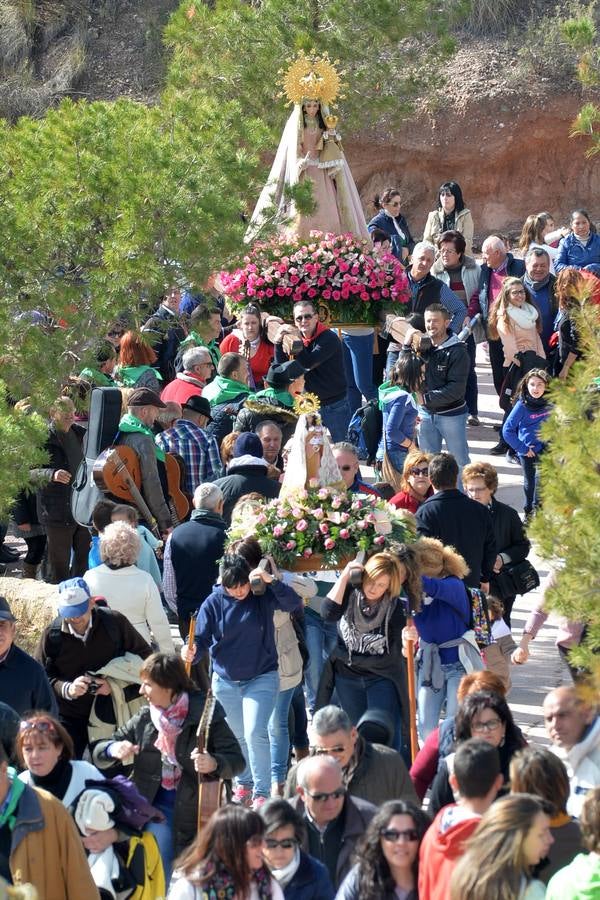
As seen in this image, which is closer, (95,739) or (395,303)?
(95,739)

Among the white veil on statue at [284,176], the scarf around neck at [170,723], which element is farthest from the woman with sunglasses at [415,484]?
the white veil on statue at [284,176]

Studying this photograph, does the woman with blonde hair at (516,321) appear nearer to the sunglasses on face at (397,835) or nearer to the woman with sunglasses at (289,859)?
the woman with sunglasses at (289,859)

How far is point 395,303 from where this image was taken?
51.5ft

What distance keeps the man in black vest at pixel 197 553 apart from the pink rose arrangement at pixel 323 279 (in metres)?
4.96

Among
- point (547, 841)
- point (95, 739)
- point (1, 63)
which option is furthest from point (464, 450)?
point (1, 63)

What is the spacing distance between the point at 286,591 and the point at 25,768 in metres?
2.27

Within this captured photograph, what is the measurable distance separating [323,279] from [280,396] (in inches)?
87.5

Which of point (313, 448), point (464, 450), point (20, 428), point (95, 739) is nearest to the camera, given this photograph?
point (95, 739)

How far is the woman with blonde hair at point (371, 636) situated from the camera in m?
9.48

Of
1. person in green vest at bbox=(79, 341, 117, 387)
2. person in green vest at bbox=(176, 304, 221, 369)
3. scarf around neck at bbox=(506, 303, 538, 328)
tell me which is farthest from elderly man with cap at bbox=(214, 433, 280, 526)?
scarf around neck at bbox=(506, 303, 538, 328)

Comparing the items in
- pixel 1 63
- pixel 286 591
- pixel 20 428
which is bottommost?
pixel 1 63

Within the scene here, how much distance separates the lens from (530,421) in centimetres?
1370

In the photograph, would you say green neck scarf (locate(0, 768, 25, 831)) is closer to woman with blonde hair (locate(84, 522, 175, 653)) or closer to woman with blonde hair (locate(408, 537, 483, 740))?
woman with blonde hair (locate(84, 522, 175, 653))

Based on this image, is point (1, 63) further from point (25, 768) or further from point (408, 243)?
point (25, 768)
